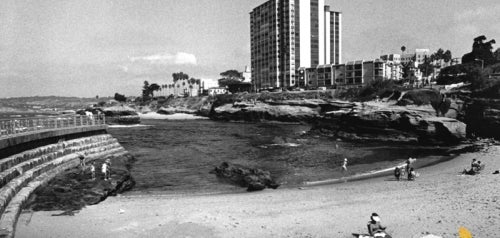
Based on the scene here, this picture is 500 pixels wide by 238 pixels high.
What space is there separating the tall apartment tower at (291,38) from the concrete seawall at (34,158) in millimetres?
130785

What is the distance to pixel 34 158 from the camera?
21578 millimetres

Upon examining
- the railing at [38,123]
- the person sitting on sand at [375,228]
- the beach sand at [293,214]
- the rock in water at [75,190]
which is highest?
the railing at [38,123]

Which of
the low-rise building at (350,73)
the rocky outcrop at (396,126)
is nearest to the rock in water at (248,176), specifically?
the rocky outcrop at (396,126)

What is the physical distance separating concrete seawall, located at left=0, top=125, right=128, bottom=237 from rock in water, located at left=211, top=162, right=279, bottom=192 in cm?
1094

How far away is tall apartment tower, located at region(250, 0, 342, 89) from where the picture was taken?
15488cm

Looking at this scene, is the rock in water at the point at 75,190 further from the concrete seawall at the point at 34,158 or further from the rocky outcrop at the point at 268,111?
the rocky outcrop at the point at 268,111

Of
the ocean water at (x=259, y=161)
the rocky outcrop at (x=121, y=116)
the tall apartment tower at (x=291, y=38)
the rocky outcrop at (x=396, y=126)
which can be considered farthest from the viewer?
the tall apartment tower at (x=291, y=38)

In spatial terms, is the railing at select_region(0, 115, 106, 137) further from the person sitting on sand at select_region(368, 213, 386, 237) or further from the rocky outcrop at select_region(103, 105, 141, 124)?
the rocky outcrop at select_region(103, 105, 141, 124)

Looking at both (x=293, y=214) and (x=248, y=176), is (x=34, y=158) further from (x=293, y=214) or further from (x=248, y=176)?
(x=293, y=214)

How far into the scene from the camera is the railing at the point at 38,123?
21266 mm

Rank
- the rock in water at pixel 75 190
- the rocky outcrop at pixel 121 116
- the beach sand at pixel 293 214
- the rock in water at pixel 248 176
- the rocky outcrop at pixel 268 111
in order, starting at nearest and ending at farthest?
the beach sand at pixel 293 214
the rock in water at pixel 75 190
the rock in water at pixel 248 176
the rocky outcrop at pixel 268 111
the rocky outcrop at pixel 121 116

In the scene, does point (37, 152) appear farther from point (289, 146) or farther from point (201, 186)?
point (289, 146)

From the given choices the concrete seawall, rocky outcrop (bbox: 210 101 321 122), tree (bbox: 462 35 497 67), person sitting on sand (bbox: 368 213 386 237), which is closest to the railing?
the concrete seawall

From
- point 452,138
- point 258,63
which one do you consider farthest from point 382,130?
point 258,63
